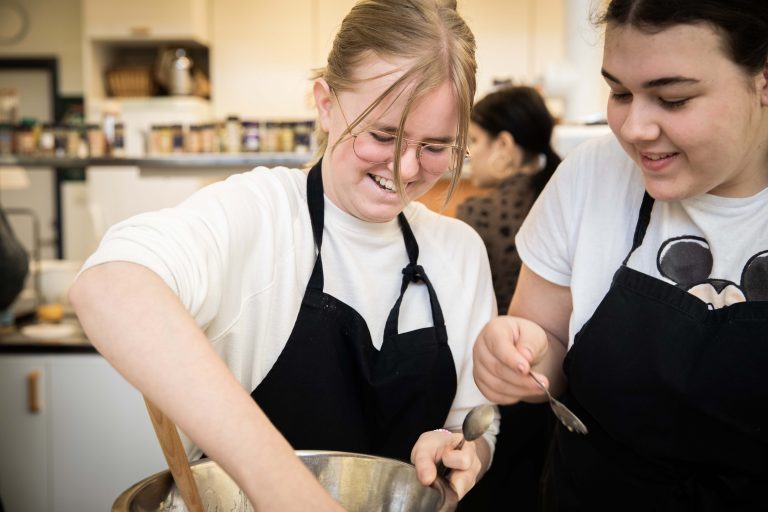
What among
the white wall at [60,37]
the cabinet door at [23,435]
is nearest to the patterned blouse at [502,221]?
the cabinet door at [23,435]

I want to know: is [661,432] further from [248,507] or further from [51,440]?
[51,440]

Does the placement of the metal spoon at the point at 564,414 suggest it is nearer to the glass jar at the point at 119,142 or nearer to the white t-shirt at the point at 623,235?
the white t-shirt at the point at 623,235

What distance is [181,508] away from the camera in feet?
2.64

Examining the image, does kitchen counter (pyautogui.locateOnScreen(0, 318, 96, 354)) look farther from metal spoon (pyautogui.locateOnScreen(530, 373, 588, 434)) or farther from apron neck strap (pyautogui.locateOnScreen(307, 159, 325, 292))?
metal spoon (pyautogui.locateOnScreen(530, 373, 588, 434))

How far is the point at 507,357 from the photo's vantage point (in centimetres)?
100

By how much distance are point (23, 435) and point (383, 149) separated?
1.97 metres

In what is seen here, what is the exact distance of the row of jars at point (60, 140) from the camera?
3322mm

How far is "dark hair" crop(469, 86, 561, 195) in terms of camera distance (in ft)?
7.88

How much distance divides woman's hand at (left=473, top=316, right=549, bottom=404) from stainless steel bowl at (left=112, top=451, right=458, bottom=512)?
181 millimetres

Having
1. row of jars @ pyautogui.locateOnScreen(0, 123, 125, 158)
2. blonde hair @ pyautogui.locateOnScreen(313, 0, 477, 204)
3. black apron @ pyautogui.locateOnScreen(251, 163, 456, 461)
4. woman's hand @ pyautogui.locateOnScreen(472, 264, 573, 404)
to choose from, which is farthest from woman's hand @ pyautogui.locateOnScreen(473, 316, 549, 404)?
row of jars @ pyautogui.locateOnScreen(0, 123, 125, 158)

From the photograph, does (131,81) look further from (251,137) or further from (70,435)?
(70,435)

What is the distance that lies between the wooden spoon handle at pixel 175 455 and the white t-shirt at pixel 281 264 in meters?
0.12

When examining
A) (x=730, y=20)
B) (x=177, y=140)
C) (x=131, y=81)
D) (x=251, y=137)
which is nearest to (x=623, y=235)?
(x=730, y=20)

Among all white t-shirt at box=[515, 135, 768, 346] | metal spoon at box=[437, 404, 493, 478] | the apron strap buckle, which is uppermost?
white t-shirt at box=[515, 135, 768, 346]
